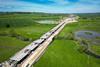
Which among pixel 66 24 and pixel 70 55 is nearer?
pixel 70 55

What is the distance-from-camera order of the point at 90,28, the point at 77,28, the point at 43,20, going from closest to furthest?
the point at 90,28
the point at 77,28
the point at 43,20

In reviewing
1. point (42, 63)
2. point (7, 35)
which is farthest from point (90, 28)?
point (42, 63)

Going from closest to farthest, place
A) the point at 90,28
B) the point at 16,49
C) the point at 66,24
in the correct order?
the point at 16,49 < the point at 90,28 < the point at 66,24

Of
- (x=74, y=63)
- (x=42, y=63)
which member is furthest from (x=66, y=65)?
(x=42, y=63)

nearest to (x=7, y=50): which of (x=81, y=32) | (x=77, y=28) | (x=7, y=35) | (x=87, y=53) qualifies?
(x=7, y=35)

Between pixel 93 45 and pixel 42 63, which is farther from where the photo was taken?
pixel 93 45

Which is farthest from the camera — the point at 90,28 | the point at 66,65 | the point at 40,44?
the point at 90,28

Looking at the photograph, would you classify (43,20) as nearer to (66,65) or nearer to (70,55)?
(70,55)

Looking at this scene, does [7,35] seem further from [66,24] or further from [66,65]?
[66,24]

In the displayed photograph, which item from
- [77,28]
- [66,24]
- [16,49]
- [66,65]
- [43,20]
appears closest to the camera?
[66,65]
